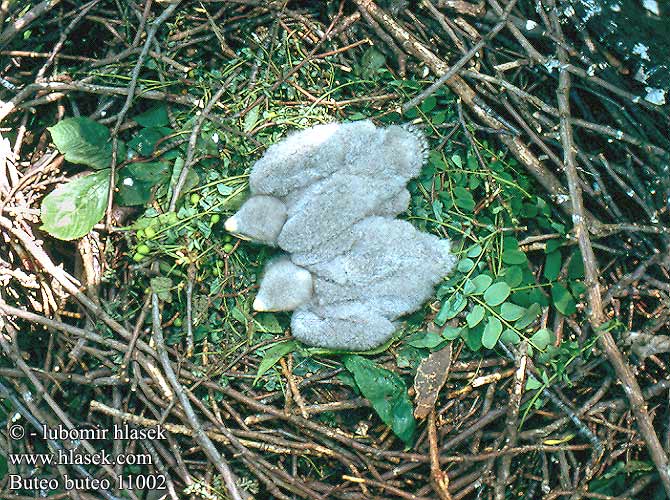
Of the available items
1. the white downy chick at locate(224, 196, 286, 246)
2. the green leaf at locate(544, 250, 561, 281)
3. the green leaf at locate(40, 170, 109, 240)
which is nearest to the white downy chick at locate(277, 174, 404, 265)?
the white downy chick at locate(224, 196, 286, 246)

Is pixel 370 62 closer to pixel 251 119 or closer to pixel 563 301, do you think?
pixel 251 119

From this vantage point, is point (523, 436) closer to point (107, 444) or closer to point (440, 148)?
point (440, 148)

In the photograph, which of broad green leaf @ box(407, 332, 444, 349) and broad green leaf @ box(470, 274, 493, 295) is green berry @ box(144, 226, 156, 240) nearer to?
broad green leaf @ box(407, 332, 444, 349)

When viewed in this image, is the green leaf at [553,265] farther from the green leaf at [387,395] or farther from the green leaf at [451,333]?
the green leaf at [387,395]

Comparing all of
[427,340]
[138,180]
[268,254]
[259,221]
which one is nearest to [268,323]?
[268,254]

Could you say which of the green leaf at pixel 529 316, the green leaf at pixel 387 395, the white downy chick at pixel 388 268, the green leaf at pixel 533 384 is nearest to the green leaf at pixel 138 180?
the white downy chick at pixel 388 268

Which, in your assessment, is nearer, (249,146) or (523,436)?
(523,436)

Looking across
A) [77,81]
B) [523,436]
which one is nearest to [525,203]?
[523,436]
